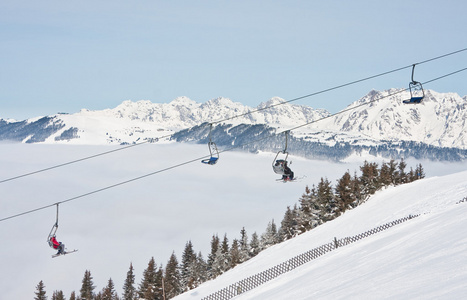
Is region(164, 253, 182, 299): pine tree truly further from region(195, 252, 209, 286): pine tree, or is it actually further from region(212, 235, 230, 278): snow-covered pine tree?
region(212, 235, 230, 278): snow-covered pine tree

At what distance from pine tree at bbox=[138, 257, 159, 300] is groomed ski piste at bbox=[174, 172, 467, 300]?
31948mm

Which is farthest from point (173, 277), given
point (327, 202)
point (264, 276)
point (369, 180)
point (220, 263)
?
point (264, 276)

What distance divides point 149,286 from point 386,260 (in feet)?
195

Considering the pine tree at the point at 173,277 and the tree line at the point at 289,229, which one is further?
the pine tree at the point at 173,277

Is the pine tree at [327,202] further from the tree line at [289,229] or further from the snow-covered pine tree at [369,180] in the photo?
the snow-covered pine tree at [369,180]

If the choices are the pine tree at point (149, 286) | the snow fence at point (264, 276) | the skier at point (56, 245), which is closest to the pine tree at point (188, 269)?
the pine tree at point (149, 286)

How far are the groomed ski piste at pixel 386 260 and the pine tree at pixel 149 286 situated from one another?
1258 inches

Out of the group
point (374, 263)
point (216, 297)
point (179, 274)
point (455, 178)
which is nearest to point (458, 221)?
point (374, 263)

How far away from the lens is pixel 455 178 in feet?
202

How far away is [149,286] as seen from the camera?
81.7 metres

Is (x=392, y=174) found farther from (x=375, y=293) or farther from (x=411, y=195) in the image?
(x=375, y=293)

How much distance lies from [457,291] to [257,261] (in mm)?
35250

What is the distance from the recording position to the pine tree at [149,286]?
3201 inches

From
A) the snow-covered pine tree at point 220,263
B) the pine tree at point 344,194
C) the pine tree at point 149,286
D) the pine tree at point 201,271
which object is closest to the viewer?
the pine tree at point 344,194
